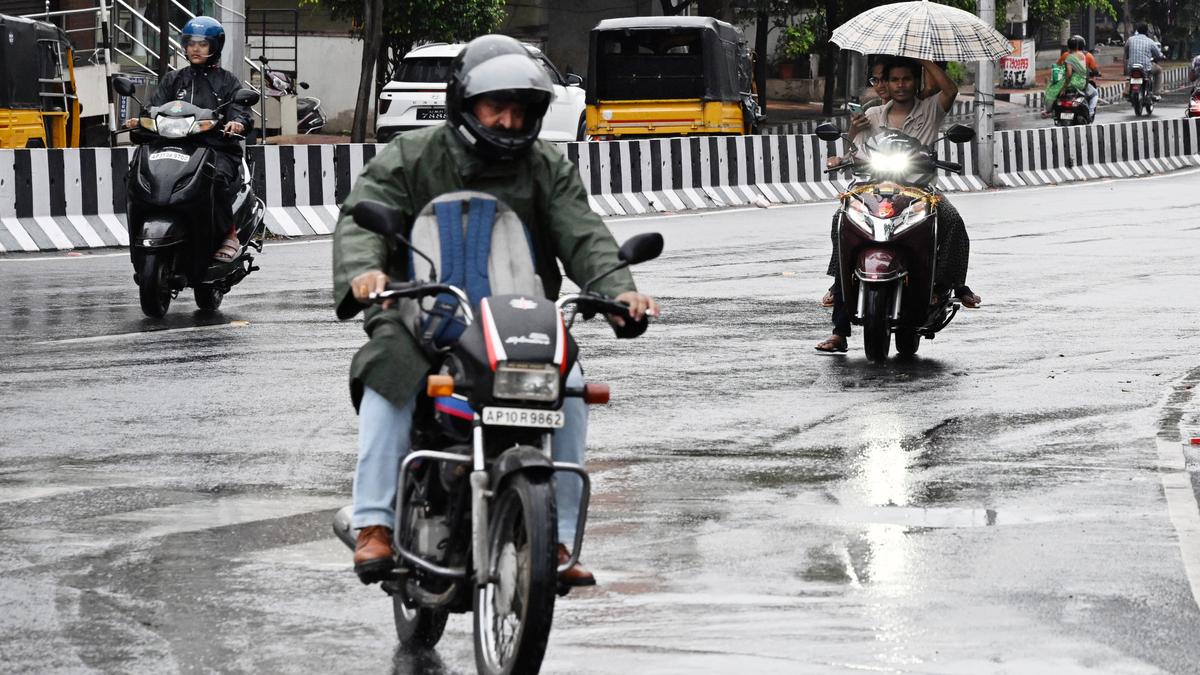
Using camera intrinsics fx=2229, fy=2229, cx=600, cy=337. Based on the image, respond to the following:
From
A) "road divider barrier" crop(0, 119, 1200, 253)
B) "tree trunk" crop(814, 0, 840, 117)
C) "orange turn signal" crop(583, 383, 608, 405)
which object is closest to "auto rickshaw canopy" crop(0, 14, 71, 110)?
"road divider barrier" crop(0, 119, 1200, 253)

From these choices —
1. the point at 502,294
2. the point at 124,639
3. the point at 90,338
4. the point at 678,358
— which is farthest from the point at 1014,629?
the point at 90,338

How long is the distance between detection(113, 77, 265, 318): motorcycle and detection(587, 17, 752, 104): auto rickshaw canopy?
19.5 m

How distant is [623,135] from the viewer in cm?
3222

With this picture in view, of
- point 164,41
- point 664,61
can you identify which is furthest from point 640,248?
point 664,61

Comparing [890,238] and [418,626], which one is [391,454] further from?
[890,238]

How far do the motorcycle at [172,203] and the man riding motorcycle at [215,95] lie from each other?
7 cm

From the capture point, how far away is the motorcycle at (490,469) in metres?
4.81

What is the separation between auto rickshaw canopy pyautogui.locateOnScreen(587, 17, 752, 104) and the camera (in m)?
32.5

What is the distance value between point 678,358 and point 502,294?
6.42 meters

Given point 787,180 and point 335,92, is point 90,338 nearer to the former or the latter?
point 787,180

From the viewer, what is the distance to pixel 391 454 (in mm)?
5371

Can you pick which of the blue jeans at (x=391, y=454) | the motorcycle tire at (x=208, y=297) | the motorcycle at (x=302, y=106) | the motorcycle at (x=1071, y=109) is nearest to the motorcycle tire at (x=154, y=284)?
the motorcycle tire at (x=208, y=297)

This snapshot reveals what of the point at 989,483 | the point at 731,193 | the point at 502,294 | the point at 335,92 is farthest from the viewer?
the point at 335,92

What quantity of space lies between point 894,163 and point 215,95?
4238mm
